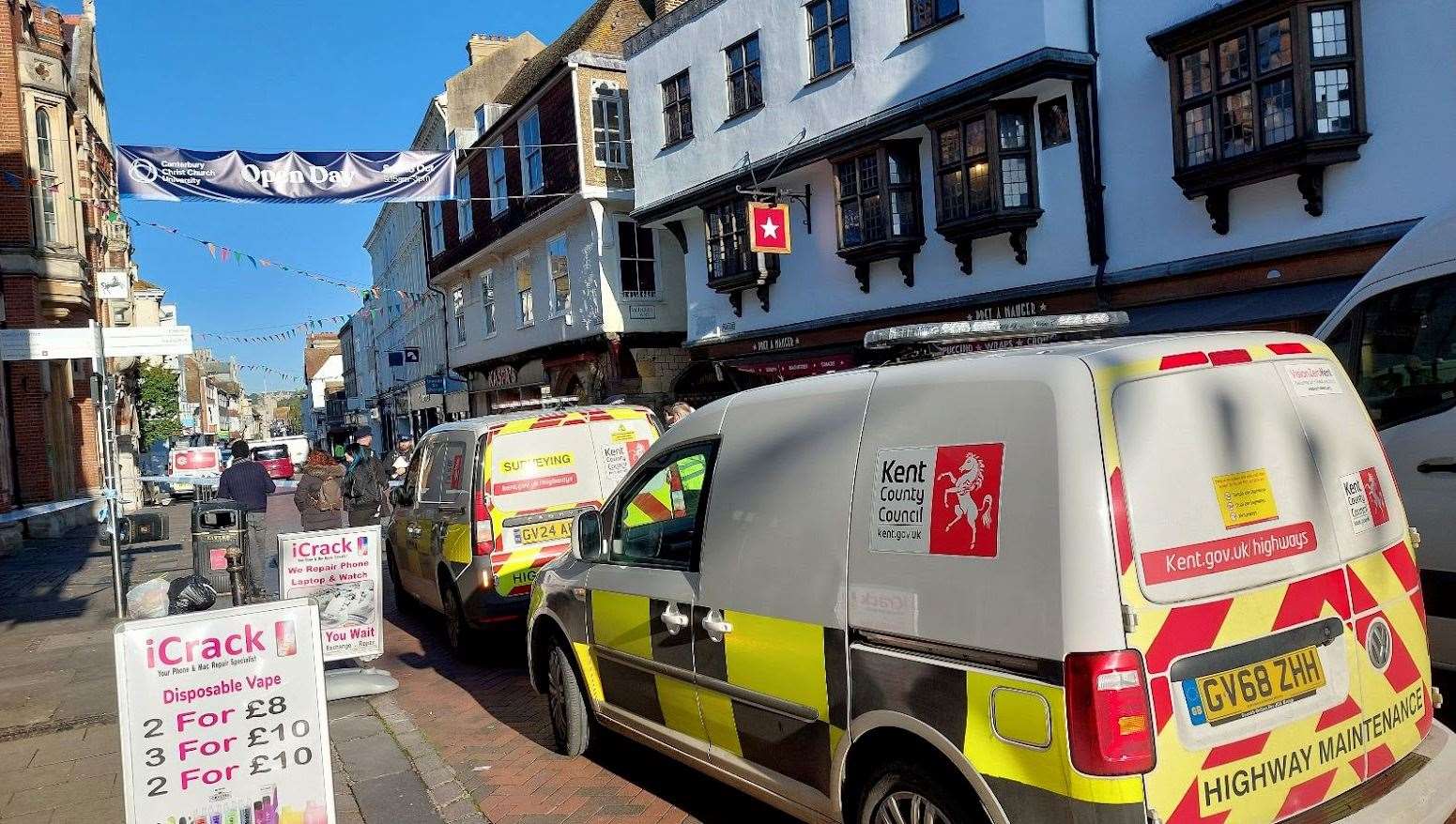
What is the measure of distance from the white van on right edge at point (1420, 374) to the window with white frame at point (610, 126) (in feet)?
62.2

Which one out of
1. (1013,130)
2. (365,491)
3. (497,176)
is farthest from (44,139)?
(1013,130)

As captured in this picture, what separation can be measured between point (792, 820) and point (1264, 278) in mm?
9179

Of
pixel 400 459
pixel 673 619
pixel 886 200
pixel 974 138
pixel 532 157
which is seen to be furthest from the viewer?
pixel 532 157

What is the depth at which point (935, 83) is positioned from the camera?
46.3 feet

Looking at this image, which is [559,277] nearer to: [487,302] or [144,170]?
[487,302]

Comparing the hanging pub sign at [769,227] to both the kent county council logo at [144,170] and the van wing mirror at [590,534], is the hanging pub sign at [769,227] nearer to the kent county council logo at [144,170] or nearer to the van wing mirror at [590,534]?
Answer: the kent county council logo at [144,170]

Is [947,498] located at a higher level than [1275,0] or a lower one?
lower

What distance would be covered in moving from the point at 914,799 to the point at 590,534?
8.27 feet

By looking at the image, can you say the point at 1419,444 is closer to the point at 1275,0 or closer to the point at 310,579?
the point at 310,579

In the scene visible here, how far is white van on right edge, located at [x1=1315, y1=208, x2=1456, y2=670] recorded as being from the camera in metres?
4.72

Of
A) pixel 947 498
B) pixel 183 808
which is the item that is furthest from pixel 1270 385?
pixel 183 808

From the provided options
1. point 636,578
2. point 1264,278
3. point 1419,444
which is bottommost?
point 636,578

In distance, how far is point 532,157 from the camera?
25047mm

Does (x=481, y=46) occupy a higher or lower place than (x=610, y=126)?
higher
